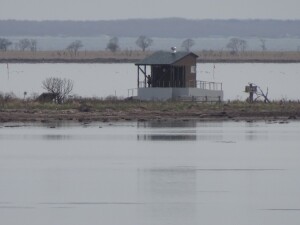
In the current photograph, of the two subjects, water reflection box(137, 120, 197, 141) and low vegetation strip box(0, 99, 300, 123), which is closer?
water reflection box(137, 120, 197, 141)

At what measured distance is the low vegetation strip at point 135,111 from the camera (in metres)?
50.9

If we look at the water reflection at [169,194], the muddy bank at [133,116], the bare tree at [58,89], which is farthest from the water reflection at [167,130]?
the water reflection at [169,194]

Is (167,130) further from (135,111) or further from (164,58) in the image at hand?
(164,58)

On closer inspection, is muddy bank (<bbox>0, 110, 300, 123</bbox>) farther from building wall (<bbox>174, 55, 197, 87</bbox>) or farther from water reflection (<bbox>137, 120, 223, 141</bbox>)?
building wall (<bbox>174, 55, 197, 87</bbox>)

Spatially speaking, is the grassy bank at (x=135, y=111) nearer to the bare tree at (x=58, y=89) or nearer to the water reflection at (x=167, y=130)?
the bare tree at (x=58, y=89)

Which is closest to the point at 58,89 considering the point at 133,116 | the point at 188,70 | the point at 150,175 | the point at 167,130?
the point at 133,116

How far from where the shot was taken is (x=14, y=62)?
153 meters

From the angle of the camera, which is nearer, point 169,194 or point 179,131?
point 169,194

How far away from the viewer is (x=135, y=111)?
52.0 meters

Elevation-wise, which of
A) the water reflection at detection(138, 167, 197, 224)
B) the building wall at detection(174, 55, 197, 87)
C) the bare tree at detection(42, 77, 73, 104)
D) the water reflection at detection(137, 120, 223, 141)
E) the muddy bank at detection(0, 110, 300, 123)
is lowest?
the water reflection at detection(138, 167, 197, 224)

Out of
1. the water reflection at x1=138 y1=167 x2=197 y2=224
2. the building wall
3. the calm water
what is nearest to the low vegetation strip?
the calm water

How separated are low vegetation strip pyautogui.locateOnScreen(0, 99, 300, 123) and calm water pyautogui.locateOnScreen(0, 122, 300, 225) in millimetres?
2962

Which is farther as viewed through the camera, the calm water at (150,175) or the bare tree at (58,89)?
the bare tree at (58,89)

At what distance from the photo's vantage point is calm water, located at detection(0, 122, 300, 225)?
25.0m
